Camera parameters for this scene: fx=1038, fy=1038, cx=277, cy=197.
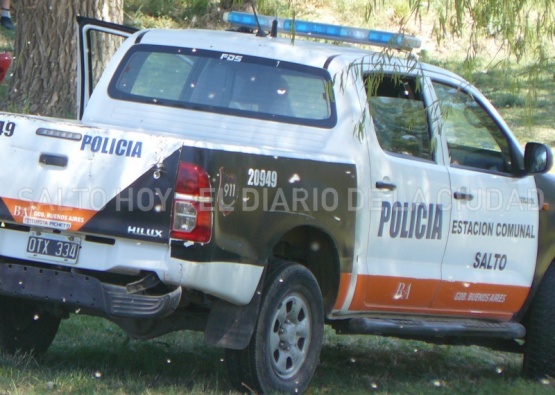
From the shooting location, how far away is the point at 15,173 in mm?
4883

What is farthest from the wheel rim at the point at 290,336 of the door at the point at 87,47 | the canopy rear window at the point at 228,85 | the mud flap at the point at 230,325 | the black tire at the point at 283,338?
the door at the point at 87,47

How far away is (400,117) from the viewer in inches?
242

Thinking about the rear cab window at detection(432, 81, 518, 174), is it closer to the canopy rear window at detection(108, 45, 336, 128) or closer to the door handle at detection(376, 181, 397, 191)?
the door handle at detection(376, 181, 397, 191)

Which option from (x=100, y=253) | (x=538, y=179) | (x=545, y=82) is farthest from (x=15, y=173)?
(x=545, y=82)

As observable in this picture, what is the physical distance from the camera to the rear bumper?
184 inches

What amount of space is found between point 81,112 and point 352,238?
2.29m

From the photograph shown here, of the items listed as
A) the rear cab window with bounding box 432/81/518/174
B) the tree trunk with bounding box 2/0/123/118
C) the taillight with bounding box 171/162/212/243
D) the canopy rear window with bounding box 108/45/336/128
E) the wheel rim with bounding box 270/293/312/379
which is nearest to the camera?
the taillight with bounding box 171/162/212/243

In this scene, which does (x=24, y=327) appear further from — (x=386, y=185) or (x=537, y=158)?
(x=537, y=158)

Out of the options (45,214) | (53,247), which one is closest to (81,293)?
(53,247)

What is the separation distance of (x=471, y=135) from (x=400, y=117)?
27.3 inches

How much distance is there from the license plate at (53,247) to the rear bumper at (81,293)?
0.06 m

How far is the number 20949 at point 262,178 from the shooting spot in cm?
484

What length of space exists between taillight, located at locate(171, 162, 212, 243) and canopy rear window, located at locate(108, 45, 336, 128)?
1298mm

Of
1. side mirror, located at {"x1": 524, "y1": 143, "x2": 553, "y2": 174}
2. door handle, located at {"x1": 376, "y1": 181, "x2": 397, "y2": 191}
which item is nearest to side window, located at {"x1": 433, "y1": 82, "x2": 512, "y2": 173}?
side mirror, located at {"x1": 524, "y1": 143, "x2": 553, "y2": 174}
